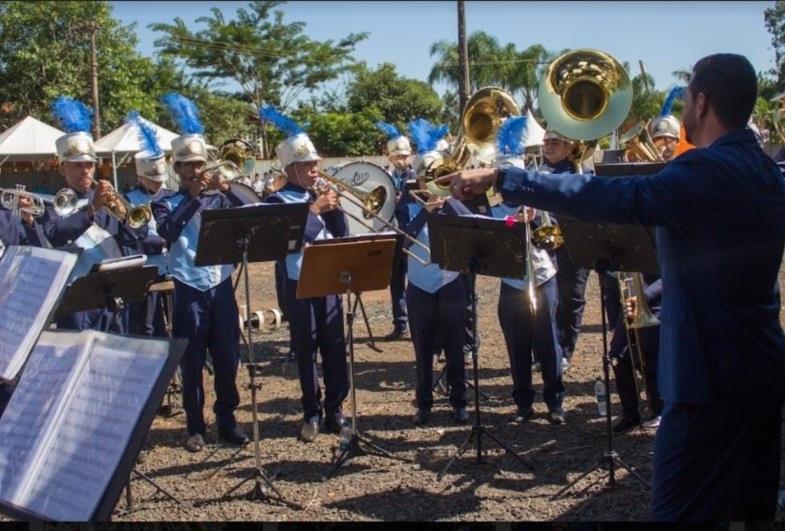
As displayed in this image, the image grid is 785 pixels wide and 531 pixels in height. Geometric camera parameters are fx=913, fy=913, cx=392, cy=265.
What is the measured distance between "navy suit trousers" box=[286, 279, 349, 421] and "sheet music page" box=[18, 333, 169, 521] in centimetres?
350

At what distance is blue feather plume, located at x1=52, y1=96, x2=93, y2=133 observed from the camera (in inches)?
265

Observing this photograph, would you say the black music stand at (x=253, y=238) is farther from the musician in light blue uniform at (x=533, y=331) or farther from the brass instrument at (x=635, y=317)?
the brass instrument at (x=635, y=317)

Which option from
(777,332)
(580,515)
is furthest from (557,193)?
(580,515)

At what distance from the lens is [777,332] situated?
116 inches

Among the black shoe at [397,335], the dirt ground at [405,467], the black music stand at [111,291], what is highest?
the black music stand at [111,291]

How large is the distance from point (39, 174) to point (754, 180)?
25.2 meters

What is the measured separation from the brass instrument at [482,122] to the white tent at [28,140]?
1397 centimetres

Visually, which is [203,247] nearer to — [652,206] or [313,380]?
[313,380]

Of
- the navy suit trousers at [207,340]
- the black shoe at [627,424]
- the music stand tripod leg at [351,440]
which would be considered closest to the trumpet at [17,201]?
the navy suit trousers at [207,340]

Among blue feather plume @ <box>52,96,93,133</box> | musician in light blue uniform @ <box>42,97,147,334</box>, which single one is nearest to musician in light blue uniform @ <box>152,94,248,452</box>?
musician in light blue uniform @ <box>42,97,147,334</box>

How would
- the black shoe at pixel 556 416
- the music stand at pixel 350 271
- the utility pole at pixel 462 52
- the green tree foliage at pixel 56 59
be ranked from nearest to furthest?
the music stand at pixel 350 271
the black shoe at pixel 556 416
the utility pole at pixel 462 52
the green tree foliage at pixel 56 59

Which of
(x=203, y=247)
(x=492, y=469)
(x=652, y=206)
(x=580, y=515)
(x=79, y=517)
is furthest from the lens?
(x=492, y=469)

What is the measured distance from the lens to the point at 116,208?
6.24 m

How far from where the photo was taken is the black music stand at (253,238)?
515 cm
